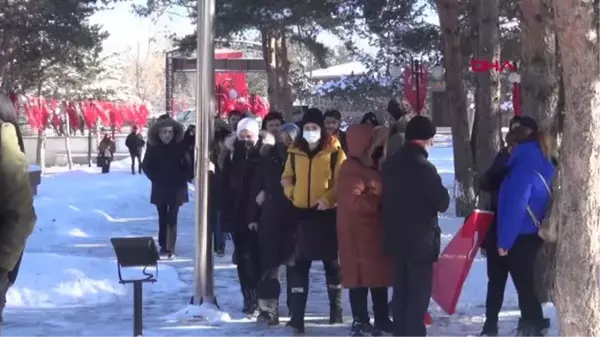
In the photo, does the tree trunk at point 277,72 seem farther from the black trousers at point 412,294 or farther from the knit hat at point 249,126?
the black trousers at point 412,294

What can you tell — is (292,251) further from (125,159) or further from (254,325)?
(125,159)

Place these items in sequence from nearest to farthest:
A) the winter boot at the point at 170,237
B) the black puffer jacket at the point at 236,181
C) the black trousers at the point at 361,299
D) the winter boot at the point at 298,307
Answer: the black trousers at the point at 361,299, the winter boot at the point at 298,307, the black puffer jacket at the point at 236,181, the winter boot at the point at 170,237

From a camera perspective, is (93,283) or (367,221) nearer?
(367,221)

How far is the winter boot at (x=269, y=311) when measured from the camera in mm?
9016

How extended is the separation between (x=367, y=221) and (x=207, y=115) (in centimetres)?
232

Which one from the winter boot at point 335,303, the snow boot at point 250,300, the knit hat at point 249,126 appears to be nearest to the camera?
the winter boot at point 335,303

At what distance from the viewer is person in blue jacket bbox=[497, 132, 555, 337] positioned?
7621mm

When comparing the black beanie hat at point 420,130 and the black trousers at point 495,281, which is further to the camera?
the black trousers at point 495,281

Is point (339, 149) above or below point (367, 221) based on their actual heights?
above

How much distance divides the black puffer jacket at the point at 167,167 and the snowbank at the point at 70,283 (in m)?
1.47

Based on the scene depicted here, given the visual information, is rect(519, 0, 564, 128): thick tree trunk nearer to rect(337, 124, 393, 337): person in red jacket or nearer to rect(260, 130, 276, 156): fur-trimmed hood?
rect(337, 124, 393, 337): person in red jacket

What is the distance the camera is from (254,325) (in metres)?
9.21

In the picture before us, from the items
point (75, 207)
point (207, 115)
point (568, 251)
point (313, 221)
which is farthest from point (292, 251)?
point (75, 207)

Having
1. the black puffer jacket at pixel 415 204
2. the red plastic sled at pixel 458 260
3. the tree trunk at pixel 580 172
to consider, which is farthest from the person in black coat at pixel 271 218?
the tree trunk at pixel 580 172
